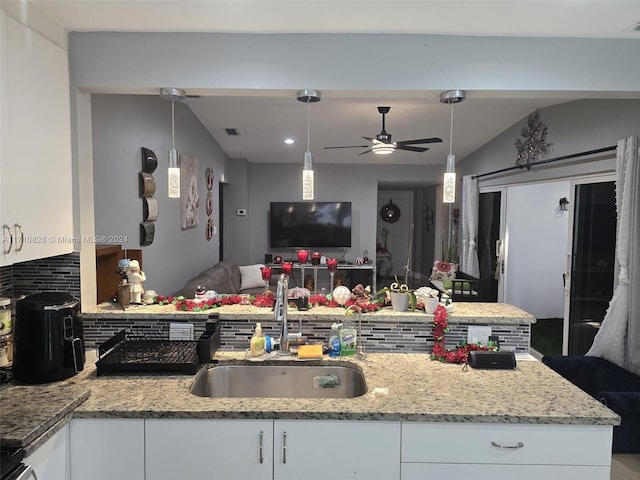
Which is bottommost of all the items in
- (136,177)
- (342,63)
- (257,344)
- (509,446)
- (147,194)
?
(509,446)

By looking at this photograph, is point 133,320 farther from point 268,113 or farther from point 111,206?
point 268,113

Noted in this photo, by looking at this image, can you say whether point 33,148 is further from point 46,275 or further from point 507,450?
point 507,450

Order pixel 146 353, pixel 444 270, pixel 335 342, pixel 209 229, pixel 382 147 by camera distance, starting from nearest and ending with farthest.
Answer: pixel 146 353 < pixel 335 342 < pixel 382 147 < pixel 209 229 < pixel 444 270

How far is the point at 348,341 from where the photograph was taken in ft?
6.58

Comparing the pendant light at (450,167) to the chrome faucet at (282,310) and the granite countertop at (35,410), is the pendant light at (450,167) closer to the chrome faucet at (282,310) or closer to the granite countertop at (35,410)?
the chrome faucet at (282,310)

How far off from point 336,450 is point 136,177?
2.46m

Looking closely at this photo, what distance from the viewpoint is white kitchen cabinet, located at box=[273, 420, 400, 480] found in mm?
1482

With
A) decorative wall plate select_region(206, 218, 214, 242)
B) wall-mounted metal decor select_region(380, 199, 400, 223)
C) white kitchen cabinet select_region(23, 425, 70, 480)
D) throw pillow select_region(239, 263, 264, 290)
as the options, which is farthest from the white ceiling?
wall-mounted metal decor select_region(380, 199, 400, 223)

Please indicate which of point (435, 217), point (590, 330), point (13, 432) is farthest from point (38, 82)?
point (435, 217)

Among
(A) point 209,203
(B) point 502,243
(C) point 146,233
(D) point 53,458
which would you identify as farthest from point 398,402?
(B) point 502,243

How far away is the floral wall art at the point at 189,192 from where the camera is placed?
4105mm

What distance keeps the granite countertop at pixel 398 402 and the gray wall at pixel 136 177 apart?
4.34 feet

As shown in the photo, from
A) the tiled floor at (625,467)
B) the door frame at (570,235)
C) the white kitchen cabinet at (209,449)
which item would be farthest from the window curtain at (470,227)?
the white kitchen cabinet at (209,449)

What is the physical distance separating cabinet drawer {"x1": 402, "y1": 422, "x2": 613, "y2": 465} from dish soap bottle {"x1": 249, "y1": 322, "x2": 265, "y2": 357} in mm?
779
